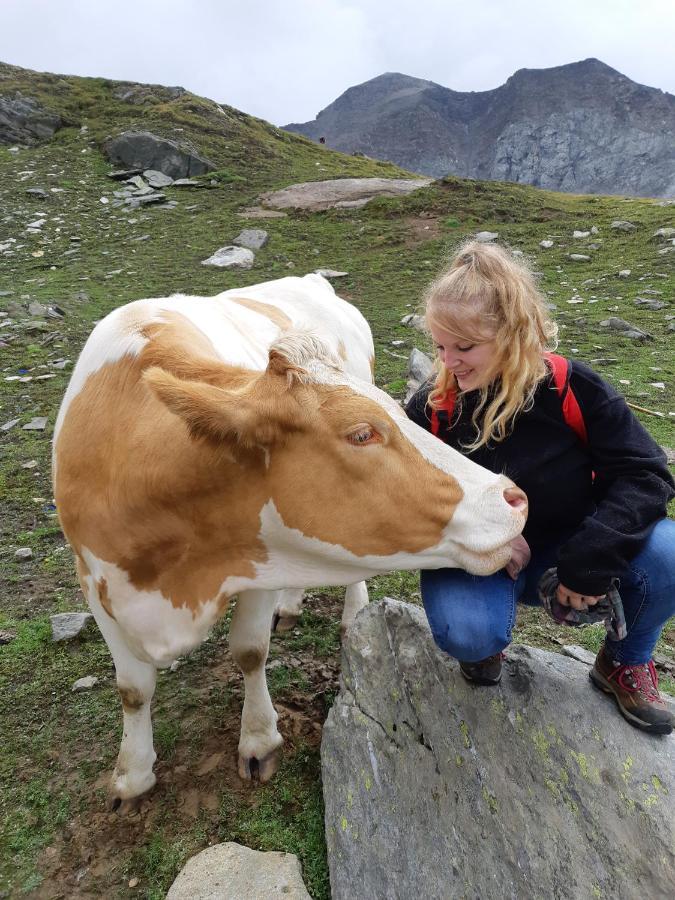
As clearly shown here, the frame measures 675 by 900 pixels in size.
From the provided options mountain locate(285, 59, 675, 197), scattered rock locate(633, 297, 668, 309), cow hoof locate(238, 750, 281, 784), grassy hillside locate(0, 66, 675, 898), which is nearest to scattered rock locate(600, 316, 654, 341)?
grassy hillside locate(0, 66, 675, 898)

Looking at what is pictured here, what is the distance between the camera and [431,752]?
100 inches

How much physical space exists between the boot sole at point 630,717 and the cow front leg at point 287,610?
195 centimetres

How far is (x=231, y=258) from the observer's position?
13148mm

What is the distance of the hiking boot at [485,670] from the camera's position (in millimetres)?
2643

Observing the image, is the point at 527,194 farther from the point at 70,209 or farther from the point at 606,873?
the point at 606,873

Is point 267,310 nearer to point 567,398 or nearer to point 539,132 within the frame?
point 567,398

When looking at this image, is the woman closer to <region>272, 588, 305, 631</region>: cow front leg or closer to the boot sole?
the boot sole

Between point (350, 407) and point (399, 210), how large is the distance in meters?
15.3

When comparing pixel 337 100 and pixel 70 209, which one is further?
pixel 337 100

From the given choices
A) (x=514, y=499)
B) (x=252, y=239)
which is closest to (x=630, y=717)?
(x=514, y=499)

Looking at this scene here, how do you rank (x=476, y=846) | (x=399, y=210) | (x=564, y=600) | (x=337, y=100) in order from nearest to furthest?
(x=476, y=846)
(x=564, y=600)
(x=399, y=210)
(x=337, y=100)

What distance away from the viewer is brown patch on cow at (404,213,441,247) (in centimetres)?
1441

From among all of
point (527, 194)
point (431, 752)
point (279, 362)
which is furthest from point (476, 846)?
point (527, 194)

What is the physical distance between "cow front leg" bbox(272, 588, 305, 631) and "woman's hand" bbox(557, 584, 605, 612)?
2.02 m
